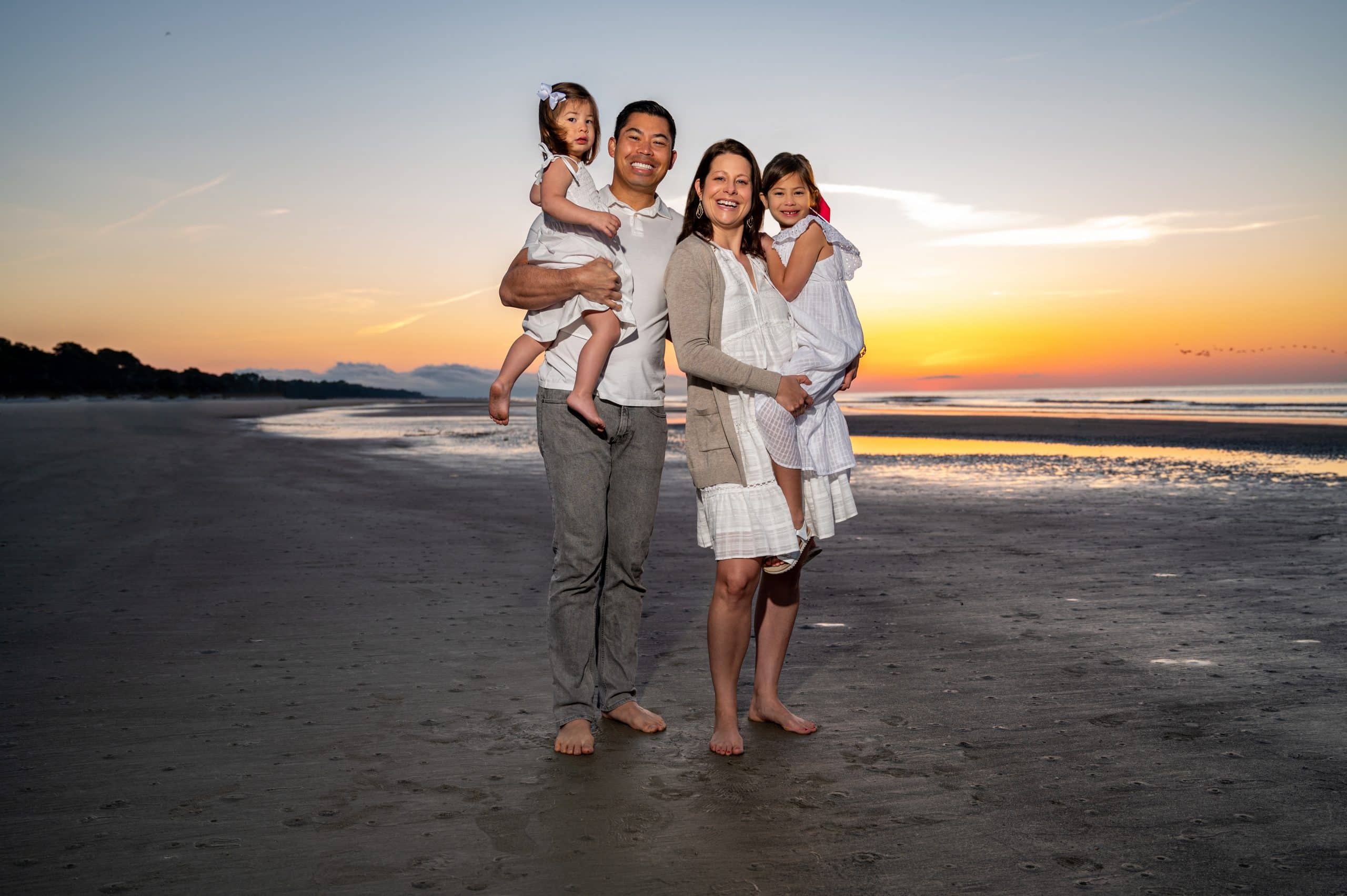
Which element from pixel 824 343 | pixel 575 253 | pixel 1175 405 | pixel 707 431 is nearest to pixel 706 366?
pixel 707 431

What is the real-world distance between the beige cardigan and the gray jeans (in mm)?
235

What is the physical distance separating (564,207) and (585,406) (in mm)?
708

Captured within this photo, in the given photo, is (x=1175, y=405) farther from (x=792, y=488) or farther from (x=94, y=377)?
(x=94, y=377)

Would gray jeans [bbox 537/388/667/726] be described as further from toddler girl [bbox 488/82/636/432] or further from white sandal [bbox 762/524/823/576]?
white sandal [bbox 762/524/823/576]

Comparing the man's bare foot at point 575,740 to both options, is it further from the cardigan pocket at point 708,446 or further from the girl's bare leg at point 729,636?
the cardigan pocket at point 708,446

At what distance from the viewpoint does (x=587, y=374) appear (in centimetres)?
338

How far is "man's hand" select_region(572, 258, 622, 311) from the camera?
3289mm

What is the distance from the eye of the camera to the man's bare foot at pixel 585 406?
3.37 m

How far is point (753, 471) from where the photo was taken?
334 centimetres

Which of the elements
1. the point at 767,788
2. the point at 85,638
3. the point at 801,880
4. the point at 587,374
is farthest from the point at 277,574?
the point at 801,880

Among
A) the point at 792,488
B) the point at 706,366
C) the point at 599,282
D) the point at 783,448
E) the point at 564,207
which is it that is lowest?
the point at 792,488

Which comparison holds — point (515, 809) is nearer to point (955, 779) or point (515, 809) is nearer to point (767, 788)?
point (767, 788)

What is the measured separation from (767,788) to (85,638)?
12.3 feet

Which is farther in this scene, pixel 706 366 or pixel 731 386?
pixel 731 386
